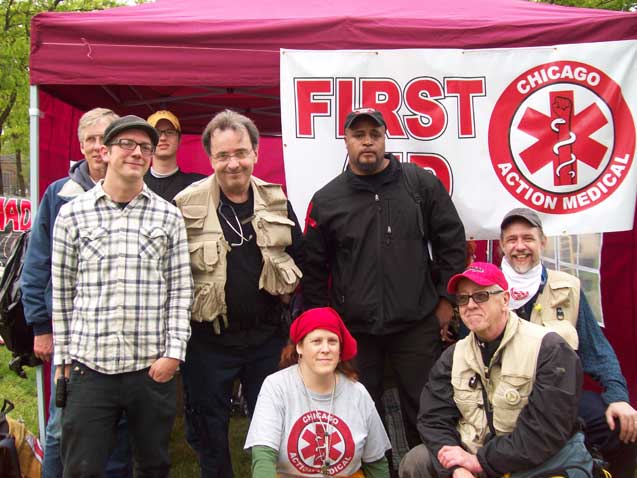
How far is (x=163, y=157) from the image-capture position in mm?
3496

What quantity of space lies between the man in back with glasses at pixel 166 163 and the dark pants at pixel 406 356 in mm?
1361

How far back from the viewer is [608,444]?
2.90m

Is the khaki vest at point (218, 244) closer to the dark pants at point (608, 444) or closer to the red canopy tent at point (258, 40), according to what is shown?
the red canopy tent at point (258, 40)

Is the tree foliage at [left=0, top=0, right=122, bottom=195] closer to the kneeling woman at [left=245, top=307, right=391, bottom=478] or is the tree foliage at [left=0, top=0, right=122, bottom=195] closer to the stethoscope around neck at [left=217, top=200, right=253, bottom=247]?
the stethoscope around neck at [left=217, top=200, right=253, bottom=247]

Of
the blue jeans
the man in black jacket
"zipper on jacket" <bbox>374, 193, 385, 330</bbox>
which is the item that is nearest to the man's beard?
the man in black jacket

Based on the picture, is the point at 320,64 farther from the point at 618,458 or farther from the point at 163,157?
the point at 618,458

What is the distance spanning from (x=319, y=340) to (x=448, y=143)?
1461 mm

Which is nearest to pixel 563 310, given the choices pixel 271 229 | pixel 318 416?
pixel 318 416

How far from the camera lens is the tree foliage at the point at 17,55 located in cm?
1341

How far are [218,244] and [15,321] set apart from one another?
1182mm

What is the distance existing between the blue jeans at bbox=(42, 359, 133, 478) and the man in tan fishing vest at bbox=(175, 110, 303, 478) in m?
0.38

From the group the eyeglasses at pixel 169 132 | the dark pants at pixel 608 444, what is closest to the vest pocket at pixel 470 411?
the dark pants at pixel 608 444

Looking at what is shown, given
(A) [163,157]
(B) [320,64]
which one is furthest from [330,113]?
(A) [163,157]

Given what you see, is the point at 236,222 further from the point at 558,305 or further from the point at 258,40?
the point at 558,305
